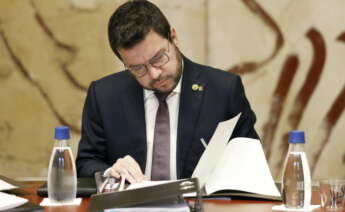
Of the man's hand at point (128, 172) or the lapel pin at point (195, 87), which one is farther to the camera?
the lapel pin at point (195, 87)

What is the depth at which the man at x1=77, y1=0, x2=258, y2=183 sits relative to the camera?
239 centimetres

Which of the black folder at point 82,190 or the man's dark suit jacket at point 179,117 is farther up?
the man's dark suit jacket at point 179,117

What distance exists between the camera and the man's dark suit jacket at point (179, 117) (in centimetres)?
254

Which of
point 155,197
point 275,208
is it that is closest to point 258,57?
point 275,208

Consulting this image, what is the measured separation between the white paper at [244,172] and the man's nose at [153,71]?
1.59 feet

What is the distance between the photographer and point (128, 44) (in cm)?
238

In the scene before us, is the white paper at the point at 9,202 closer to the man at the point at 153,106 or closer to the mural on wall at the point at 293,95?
the man at the point at 153,106

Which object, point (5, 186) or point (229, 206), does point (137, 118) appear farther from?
point (229, 206)

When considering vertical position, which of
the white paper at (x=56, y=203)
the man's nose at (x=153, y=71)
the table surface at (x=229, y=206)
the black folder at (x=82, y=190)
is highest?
the man's nose at (x=153, y=71)

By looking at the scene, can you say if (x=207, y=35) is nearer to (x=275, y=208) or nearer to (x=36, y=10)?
(x=36, y=10)

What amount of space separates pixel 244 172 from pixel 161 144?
2.07ft

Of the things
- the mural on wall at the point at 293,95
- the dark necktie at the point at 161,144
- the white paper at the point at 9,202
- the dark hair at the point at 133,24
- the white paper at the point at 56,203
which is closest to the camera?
the white paper at the point at 9,202

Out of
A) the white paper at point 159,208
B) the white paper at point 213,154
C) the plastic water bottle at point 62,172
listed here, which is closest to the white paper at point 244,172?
the white paper at point 213,154

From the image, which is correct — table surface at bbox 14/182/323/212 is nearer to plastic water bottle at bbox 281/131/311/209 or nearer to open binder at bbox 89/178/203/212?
plastic water bottle at bbox 281/131/311/209
